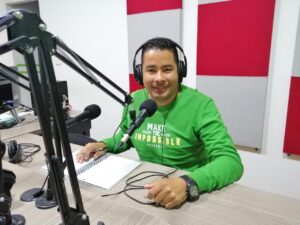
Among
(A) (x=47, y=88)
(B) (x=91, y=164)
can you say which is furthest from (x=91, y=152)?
(A) (x=47, y=88)

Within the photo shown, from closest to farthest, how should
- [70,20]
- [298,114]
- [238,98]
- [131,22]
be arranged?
1. [298,114]
2. [238,98]
3. [131,22]
4. [70,20]

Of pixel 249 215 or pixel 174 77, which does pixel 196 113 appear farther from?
pixel 249 215

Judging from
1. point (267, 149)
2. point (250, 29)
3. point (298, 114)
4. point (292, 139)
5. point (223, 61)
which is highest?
point (250, 29)

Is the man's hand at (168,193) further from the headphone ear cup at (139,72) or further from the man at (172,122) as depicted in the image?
the headphone ear cup at (139,72)

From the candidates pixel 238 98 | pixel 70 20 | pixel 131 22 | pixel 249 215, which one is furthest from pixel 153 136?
pixel 70 20

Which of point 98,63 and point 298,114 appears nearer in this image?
point 298,114

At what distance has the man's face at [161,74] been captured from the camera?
1.19m

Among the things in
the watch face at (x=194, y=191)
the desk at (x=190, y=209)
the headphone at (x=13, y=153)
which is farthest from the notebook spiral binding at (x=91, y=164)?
the watch face at (x=194, y=191)

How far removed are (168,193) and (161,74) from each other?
0.59m

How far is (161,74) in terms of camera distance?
1.21 m

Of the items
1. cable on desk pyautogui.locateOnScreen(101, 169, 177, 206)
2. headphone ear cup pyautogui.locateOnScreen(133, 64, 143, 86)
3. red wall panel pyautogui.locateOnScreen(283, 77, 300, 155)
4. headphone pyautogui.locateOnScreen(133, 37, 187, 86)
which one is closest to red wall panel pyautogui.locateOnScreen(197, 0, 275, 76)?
red wall panel pyautogui.locateOnScreen(283, 77, 300, 155)

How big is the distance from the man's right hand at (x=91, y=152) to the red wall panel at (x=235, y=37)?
1254 millimetres

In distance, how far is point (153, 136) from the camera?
128cm

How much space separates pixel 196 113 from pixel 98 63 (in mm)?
1943
